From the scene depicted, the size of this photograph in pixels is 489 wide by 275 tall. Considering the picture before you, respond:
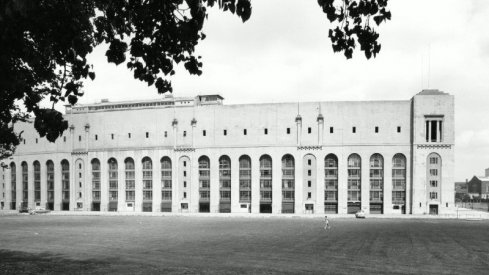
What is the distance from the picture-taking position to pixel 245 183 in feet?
263

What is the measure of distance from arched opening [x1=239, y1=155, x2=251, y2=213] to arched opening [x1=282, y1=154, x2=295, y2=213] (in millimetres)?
6551

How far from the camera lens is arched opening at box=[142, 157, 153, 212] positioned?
276 ft

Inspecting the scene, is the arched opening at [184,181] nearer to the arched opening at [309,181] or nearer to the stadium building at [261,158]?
the stadium building at [261,158]

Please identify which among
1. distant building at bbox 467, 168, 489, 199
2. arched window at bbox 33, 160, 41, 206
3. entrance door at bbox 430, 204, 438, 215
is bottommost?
distant building at bbox 467, 168, 489, 199

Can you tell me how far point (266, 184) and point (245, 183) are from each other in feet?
13.2

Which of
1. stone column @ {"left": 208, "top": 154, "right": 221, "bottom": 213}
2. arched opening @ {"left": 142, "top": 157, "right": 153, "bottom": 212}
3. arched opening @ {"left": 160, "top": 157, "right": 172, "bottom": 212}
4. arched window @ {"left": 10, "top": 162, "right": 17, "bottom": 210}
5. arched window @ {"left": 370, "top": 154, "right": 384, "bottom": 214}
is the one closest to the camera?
arched window @ {"left": 370, "top": 154, "right": 384, "bottom": 214}

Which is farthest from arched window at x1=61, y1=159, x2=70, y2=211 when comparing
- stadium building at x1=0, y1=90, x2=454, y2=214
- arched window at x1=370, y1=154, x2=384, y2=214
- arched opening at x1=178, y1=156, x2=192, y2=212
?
arched window at x1=370, y1=154, x2=384, y2=214

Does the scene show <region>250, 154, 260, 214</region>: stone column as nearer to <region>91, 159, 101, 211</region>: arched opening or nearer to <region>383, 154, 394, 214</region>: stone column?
<region>383, 154, 394, 214</region>: stone column

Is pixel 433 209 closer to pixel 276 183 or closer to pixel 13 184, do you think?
pixel 276 183

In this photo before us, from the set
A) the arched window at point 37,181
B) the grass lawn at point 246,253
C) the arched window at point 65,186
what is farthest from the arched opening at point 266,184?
the arched window at point 37,181

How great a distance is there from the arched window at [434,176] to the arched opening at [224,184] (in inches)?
1414

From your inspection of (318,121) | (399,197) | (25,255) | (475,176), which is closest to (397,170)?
(399,197)

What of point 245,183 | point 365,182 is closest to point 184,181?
point 245,183

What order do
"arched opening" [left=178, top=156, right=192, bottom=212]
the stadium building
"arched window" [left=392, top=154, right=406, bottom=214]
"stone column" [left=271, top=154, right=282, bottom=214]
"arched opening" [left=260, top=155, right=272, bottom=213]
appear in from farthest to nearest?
1. "arched opening" [left=178, top=156, right=192, bottom=212]
2. "arched opening" [left=260, top=155, right=272, bottom=213]
3. "stone column" [left=271, top=154, right=282, bottom=214]
4. the stadium building
5. "arched window" [left=392, top=154, right=406, bottom=214]
